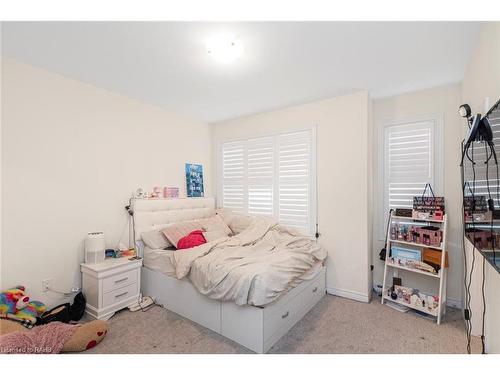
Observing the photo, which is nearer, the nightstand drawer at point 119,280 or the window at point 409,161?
the nightstand drawer at point 119,280

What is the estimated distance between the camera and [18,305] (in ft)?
6.37

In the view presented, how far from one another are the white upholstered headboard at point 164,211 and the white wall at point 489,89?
3.16m

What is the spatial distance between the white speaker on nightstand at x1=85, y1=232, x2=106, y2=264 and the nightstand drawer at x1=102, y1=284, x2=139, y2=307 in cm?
37

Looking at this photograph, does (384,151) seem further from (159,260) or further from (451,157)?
(159,260)

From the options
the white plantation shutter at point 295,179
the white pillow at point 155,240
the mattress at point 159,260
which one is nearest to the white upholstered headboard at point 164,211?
the white pillow at point 155,240

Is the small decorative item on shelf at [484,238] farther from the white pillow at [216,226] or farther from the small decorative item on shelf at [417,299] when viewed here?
the white pillow at [216,226]

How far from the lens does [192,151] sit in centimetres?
375

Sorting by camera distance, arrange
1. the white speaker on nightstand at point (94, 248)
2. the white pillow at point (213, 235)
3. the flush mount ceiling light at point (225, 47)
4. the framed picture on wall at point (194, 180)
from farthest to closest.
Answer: the framed picture on wall at point (194, 180) < the white pillow at point (213, 235) < the white speaker on nightstand at point (94, 248) < the flush mount ceiling light at point (225, 47)

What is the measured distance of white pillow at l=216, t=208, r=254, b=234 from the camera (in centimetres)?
335

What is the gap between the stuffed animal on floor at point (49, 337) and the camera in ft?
5.25

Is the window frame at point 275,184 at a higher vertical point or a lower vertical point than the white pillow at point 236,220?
higher

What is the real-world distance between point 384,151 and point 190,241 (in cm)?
259

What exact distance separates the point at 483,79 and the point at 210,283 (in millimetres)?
2567
